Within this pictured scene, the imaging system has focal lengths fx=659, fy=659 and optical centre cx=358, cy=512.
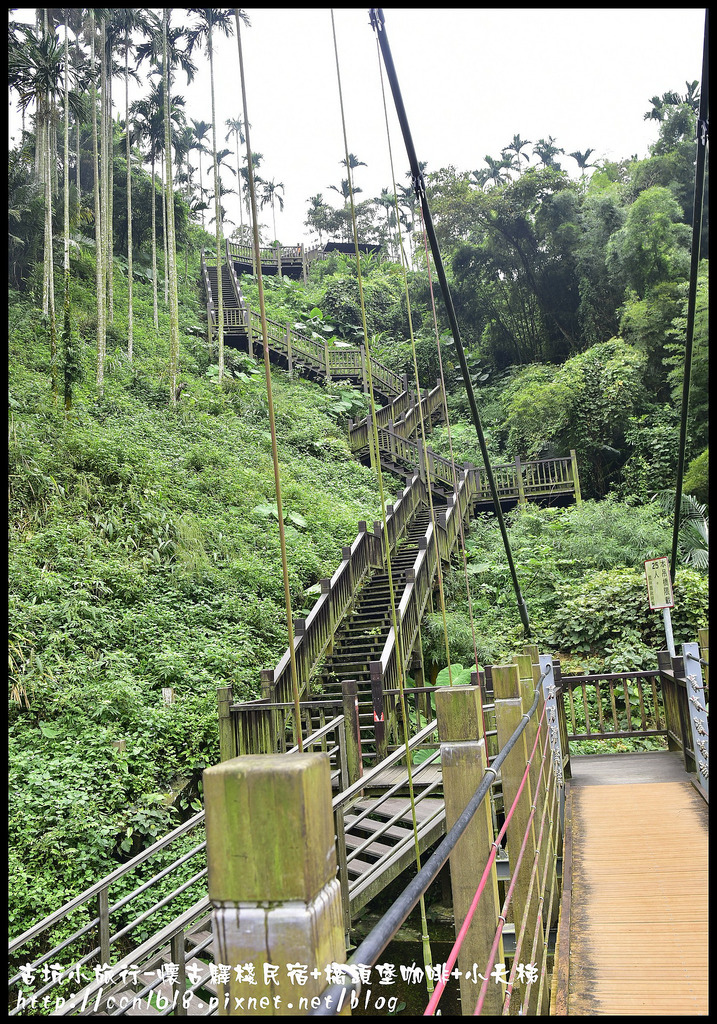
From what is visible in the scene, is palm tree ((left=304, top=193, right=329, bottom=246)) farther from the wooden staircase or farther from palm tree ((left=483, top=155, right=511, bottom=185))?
the wooden staircase

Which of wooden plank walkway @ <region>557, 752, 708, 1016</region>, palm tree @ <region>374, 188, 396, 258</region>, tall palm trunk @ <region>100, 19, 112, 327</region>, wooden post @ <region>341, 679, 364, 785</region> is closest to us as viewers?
wooden plank walkway @ <region>557, 752, 708, 1016</region>

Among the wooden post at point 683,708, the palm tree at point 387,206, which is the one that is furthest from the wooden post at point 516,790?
the palm tree at point 387,206

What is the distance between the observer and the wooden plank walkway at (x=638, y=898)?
3102 mm

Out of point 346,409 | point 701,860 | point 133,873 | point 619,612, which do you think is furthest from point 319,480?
point 701,860

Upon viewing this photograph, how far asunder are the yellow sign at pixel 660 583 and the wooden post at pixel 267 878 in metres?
8.43

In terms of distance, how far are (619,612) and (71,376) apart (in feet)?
38.4

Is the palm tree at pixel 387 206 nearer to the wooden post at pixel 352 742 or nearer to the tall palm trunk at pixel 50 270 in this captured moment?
the tall palm trunk at pixel 50 270

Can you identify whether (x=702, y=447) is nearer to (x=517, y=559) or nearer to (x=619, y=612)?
(x=517, y=559)

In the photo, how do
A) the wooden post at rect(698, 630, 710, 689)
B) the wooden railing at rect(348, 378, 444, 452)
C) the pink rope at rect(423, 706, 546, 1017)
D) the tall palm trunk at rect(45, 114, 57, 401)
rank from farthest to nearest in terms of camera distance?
the wooden railing at rect(348, 378, 444, 452) < the tall palm trunk at rect(45, 114, 57, 401) < the wooden post at rect(698, 630, 710, 689) < the pink rope at rect(423, 706, 546, 1017)

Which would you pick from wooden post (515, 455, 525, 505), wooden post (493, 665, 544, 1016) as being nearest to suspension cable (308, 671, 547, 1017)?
wooden post (493, 665, 544, 1016)

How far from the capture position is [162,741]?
7.53 metres

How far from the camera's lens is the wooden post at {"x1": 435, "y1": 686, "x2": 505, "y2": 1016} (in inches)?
84.7

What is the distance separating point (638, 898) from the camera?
421cm

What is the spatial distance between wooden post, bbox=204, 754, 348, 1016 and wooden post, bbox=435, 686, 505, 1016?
4.38 feet
